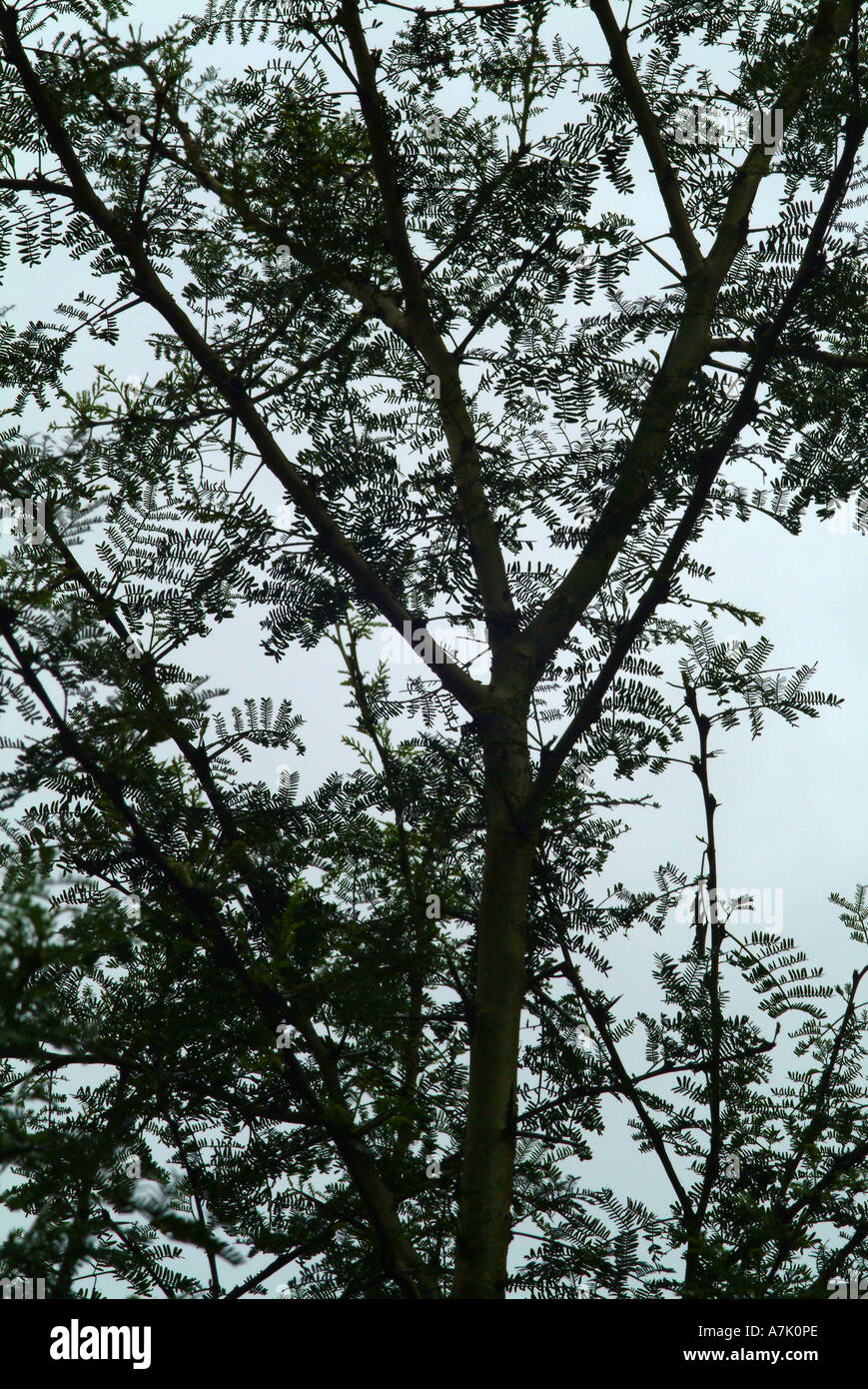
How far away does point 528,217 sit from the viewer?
8.92 feet

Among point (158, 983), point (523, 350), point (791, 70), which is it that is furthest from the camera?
point (523, 350)

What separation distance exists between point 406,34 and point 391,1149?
8.98 ft

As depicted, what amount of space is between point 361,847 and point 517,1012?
22.8 inches

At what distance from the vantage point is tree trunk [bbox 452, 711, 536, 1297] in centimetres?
226

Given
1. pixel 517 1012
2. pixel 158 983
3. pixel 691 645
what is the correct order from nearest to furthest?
pixel 158 983 → pixel 517 1012 → pixel 691 645

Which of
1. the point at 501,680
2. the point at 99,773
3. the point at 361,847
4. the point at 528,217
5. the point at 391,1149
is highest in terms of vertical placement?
the point at 528,217

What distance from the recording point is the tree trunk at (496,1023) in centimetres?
226

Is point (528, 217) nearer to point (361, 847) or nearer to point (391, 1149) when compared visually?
point (361, 847)

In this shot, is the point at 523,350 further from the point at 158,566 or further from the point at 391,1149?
the point at 391,1149

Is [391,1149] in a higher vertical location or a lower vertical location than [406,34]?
lower

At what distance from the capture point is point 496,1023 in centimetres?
247

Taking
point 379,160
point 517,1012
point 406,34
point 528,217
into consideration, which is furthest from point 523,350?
point 517,1012

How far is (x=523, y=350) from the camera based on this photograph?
115 inches

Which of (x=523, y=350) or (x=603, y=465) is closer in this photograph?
(x=603, y=465)
